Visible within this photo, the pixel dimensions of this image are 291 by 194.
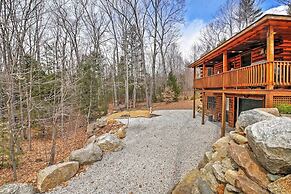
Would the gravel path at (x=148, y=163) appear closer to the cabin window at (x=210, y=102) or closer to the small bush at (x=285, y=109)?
the small bush at (x=285, y=109)

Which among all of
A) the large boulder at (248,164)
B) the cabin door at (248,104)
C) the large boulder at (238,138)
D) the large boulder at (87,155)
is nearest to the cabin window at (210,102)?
the cabin door at (248,104)

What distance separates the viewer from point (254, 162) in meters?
4.08

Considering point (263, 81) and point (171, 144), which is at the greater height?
point (263, 81)

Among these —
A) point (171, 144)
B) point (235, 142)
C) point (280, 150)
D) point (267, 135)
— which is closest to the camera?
point (280, 150)

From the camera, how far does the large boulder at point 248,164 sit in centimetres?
381

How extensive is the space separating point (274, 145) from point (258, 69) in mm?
4545

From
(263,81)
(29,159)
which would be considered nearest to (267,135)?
(263,81)

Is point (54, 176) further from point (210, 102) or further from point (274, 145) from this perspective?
point (210, 102)

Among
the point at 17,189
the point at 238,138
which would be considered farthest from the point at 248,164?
the point at 17,189

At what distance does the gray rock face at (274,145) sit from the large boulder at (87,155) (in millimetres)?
7157

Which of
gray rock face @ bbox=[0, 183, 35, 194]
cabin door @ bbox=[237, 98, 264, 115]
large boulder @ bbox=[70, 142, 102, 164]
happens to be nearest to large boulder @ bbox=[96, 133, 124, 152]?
large boulder @ bbox=[70, 142, 102, 164]

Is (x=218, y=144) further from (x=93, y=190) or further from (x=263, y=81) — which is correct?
(x=93, y=190)

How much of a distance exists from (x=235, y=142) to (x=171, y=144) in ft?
19.6

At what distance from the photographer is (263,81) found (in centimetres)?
711
